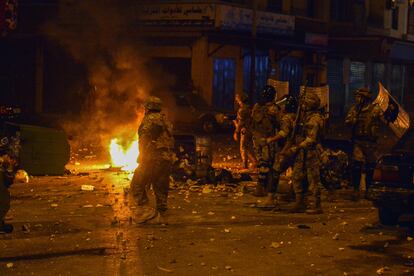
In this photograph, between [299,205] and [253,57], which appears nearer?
[299,205]

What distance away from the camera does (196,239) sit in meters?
9.07

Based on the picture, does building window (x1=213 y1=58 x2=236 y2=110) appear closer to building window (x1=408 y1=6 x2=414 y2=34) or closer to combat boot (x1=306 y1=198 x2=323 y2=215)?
building window (x1=408 y1=6 x2=414 y2=34)

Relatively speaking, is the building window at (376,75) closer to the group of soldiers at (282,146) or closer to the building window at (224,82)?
the building window at (224,82)

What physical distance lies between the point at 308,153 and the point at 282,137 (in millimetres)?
474


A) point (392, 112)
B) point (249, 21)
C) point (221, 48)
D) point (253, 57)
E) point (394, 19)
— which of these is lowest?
point (392, 112)

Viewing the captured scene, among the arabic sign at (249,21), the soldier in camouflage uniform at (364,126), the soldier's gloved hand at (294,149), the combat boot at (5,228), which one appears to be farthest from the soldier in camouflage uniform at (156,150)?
the arabic sign at (249,21)

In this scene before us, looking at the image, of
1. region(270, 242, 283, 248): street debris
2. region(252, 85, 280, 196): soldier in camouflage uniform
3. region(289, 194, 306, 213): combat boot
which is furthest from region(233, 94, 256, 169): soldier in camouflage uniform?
region(270, 242, 283, 248): street debris

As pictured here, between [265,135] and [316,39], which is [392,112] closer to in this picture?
[265,135]

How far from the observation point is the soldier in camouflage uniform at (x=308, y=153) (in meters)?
11.0

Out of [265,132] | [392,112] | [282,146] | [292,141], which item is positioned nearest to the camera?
[292,141]

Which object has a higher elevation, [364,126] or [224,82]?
[224,82]

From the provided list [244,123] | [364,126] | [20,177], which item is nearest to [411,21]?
[244,123]

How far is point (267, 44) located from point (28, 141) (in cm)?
2031

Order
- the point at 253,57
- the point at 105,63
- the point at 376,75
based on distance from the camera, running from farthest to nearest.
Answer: the point at 376,75 → the point at 253,57 → the point at 105,63
